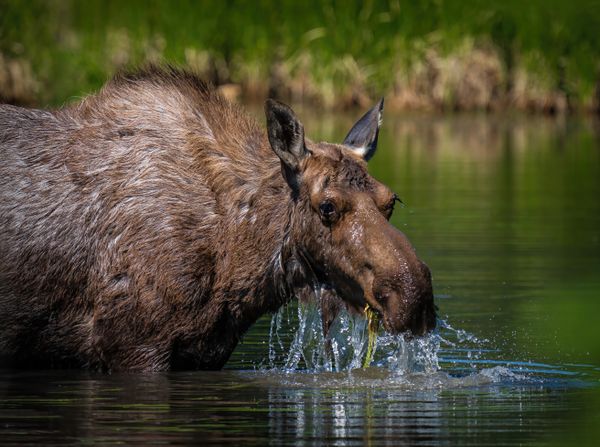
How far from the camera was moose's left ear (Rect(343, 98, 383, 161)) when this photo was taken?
9.71m

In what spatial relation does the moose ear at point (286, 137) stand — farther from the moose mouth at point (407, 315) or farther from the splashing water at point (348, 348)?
the moose mouth at point (407, 315)

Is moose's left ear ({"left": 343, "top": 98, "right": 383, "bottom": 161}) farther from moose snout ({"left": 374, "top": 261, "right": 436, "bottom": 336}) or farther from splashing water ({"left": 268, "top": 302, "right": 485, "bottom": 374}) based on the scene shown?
moose snout ({"left": 374, "top": 261, "right": 436, "bottom": 336})

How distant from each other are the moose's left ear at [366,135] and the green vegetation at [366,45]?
2103 cm

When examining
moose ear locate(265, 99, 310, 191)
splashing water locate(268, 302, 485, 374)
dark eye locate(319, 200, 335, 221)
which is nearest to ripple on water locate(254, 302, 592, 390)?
splashing water locate(268, 302, 485, 374)

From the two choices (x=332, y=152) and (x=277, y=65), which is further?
(x=277, y=65)

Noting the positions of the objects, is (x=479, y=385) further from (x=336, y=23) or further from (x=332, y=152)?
(x=336, y=23)

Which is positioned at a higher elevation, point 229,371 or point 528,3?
point 528,3

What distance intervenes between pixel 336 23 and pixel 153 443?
2622 cm

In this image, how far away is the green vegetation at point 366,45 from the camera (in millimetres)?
31500

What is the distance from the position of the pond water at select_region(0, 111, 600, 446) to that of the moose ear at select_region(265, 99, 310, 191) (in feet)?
2.78

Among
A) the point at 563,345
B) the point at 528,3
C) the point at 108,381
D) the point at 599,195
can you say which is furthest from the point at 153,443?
the point at 528,3

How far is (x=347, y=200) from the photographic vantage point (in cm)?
899

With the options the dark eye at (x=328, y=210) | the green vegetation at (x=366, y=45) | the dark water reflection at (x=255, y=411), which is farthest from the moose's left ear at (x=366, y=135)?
the green vegetation at (x=366, y=45)

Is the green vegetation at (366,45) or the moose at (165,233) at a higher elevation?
the green vegetation at (366,45)
